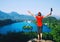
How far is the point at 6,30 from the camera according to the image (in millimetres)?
5766

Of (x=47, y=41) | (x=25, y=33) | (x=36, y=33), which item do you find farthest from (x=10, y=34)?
(x=47, y=41)

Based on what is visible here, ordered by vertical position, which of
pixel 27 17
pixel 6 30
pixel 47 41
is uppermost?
pixel 27 17

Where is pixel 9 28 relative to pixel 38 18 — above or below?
below

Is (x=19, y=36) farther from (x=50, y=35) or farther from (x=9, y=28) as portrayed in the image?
(x=50, y=35)

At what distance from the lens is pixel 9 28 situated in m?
5.77

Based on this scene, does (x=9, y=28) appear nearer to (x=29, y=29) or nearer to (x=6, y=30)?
(x=6, y=30)

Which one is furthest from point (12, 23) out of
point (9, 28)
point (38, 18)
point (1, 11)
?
point (38, 18)

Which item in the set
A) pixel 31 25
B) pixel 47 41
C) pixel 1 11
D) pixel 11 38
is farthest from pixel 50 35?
pixel 1 11

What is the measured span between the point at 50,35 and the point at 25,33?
0.86m

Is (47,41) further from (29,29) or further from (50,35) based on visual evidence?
(29,29)

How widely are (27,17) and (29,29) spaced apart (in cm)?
42

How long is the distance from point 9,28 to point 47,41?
52.7 inches

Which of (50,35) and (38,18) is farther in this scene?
(50,35)

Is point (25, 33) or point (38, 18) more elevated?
point (38, 18)
